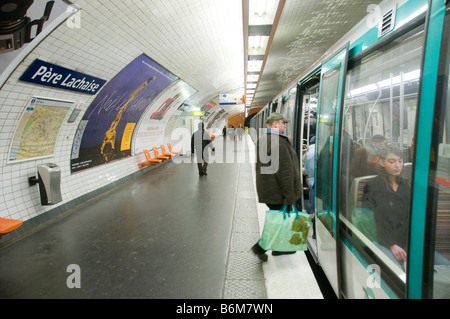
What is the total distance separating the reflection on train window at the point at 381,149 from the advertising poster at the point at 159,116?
6.93m

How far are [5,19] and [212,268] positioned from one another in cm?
328

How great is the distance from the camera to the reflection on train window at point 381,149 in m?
1.54

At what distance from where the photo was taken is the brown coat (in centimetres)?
262

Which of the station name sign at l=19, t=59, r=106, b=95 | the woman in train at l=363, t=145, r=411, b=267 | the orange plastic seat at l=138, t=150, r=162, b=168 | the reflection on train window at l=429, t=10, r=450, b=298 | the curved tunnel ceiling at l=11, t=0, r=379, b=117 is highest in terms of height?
the curved tunnel ceiling at l=11, t=0, r=379, b=117

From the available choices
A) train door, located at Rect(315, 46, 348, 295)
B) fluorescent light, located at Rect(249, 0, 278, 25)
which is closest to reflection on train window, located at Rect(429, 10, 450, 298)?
train door, located at Rect(315, 46, 348, 295)

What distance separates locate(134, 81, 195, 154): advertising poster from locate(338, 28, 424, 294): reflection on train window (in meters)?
6.93

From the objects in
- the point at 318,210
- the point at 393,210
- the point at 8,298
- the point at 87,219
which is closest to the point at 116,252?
the point at 8,298

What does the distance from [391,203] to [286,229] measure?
1.05m

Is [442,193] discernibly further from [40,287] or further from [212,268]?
[40,287]

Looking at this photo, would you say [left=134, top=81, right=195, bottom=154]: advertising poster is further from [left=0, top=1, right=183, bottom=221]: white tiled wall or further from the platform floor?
the platform floor

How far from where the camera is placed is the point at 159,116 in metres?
9.38

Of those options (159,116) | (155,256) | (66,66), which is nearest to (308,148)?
(155,256)

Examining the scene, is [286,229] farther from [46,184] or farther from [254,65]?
[254,65]

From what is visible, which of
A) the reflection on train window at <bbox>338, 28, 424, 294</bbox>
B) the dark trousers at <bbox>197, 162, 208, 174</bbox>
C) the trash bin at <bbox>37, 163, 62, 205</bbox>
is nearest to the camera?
the reflection on train window at <bbox>338, 28, 424, 294</bbox>
